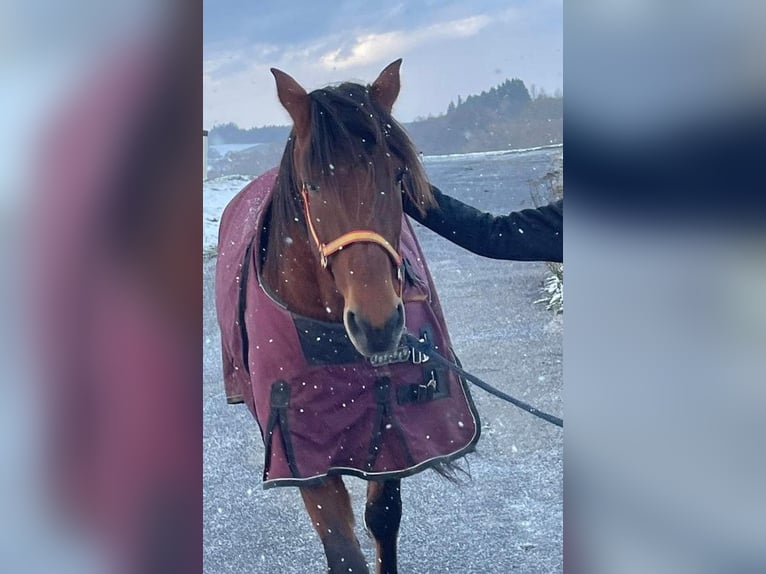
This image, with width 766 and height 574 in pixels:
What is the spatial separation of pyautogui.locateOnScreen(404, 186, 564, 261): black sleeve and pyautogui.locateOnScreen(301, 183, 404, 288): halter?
4.4 inches

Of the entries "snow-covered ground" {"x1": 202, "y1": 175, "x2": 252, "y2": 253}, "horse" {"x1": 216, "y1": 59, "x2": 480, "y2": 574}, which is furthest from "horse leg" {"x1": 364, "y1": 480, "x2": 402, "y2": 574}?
"snow-covered ground" {"x1": 202, "y1": 175, "x2": 252, "y2": 253}

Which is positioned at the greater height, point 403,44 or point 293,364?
point 403,44

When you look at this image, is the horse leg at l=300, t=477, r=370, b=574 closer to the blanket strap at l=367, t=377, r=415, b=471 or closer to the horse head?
the blanket strap at l=367, t=377, r=415, b=471

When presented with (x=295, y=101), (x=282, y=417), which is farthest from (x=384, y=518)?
(x=295, y=101)

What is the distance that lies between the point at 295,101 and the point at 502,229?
569 mm

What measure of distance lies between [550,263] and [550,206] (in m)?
0.14

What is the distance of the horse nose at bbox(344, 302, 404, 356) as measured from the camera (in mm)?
1470

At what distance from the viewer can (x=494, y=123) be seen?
4.95 feet

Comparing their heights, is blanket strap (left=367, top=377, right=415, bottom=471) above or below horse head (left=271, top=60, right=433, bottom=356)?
below

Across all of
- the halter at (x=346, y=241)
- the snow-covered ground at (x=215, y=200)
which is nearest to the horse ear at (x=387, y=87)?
the halter at (x=346, y=241)

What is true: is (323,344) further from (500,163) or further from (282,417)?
(500,163)
